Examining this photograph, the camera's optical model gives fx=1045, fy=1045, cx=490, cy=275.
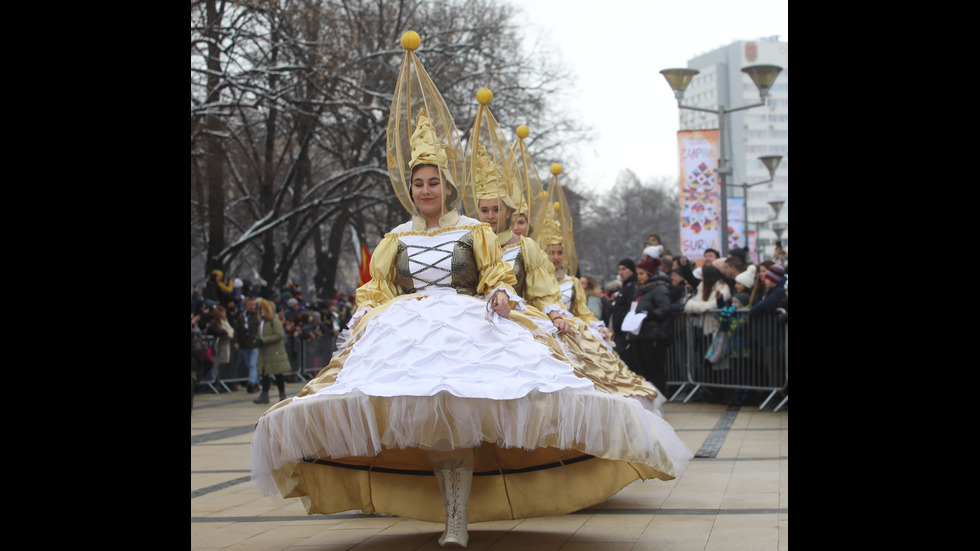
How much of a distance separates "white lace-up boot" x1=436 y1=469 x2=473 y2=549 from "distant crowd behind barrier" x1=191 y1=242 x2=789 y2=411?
6.90 metres

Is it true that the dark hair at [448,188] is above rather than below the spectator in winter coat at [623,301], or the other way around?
above

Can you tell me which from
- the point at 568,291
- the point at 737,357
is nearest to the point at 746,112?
the point at 737,357

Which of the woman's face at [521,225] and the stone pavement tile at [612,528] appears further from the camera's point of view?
the woman's face at [521,225]

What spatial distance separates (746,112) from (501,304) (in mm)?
104979

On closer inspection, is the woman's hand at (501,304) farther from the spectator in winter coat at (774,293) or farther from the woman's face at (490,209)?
the spectator in winter coat at (774,293)

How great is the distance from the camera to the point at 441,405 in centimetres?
431

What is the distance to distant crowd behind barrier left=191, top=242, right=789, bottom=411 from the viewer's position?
12.3 metres

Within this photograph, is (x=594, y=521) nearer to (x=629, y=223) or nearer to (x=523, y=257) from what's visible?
(x=523, y=257)

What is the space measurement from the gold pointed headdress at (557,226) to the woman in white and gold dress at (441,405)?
372 cm

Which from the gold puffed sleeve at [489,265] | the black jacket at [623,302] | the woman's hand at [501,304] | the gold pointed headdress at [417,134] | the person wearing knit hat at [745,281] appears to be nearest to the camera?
the woman's hand at [501,304]

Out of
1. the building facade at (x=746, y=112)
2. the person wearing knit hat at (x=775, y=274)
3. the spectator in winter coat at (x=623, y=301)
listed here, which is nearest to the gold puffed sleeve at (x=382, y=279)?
the person wearing knit hat at (x=775, y=274)

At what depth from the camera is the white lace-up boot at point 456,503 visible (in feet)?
15.7
